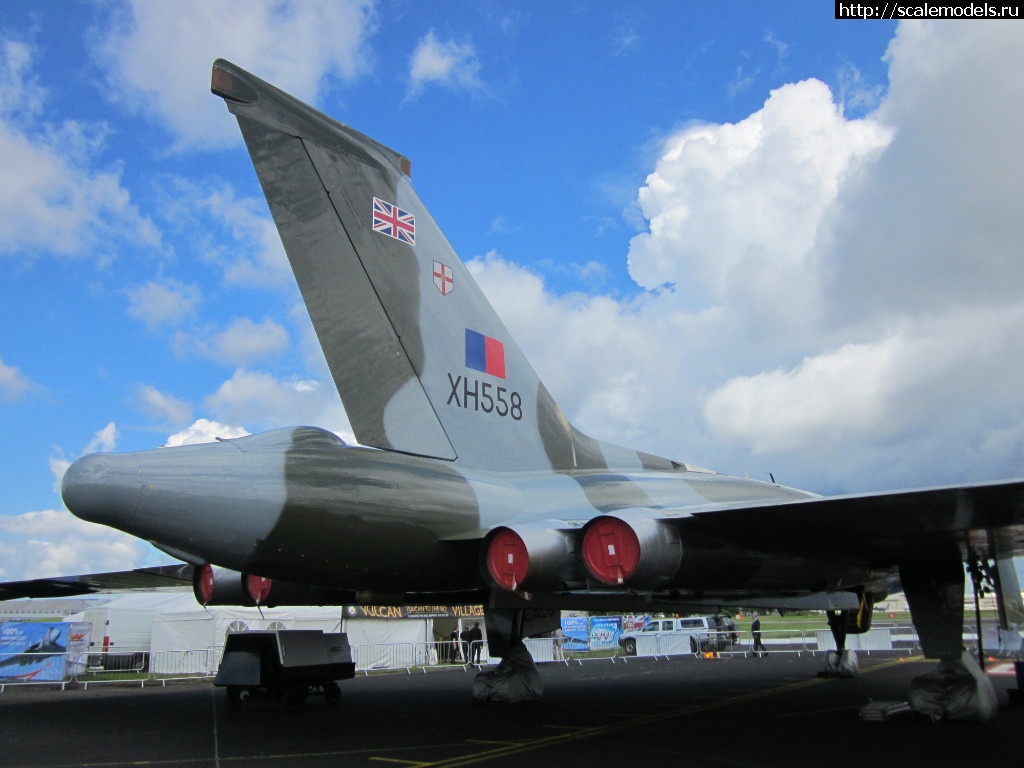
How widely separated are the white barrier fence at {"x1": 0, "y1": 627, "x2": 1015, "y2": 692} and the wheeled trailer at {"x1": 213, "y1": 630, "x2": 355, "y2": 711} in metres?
6.74

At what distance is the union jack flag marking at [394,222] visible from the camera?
23.1 ft

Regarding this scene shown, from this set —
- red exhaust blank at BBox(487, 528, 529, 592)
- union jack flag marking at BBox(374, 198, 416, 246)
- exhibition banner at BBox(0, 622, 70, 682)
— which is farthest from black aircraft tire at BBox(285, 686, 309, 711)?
exhibition banner at BBox(0, 622, 70, 682)

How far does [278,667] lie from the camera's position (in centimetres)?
1018

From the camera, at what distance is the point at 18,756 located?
6.51m

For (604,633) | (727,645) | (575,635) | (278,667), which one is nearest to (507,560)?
(278,667)

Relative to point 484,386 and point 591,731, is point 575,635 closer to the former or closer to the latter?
point 591,731

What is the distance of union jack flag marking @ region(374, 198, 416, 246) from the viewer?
23.1 ft

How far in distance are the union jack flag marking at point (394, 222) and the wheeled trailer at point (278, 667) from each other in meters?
5.73

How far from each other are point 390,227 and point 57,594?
10.7 meters

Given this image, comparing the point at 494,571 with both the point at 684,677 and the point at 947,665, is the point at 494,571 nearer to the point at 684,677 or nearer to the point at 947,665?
the point at 947,665

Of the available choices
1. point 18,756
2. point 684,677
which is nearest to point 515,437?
point 18,756

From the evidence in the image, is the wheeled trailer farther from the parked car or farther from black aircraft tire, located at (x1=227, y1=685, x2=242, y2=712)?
the parked car

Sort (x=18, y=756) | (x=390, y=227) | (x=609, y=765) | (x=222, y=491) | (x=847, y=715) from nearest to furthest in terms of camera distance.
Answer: (x=222, y=491)
(x=609, y=765)
(x=18, y=756)
(x=390, y=227)
(x=847, y=715)

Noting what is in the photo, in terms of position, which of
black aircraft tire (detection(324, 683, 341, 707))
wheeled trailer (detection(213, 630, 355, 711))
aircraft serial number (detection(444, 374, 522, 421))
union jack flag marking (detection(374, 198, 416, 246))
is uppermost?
union jack flag marking (detection(374, 198, 416, 246))
